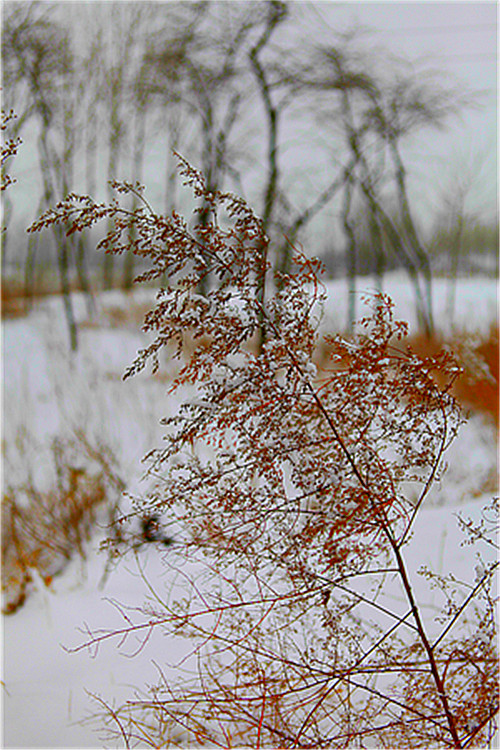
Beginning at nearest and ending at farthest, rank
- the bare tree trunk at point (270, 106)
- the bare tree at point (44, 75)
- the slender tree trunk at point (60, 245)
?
1. the bare tree trunk at point (270, 106)
2. the bare tree at point (44, 75)
3. the slender tree trunk at point (60, 245)

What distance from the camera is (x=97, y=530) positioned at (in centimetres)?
163

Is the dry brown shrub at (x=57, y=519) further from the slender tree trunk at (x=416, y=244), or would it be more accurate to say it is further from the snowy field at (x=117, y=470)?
the slender tree trunk at (x=416, y=244)

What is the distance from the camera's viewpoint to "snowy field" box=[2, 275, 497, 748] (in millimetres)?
867

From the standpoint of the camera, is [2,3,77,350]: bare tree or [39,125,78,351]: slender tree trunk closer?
[2,3,77,350]: bare tree

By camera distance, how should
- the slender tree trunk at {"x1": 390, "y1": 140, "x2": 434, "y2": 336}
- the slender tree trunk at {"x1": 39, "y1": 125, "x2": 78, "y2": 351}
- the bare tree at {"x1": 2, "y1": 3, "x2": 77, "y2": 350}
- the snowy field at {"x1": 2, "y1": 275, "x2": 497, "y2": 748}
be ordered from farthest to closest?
1. the slender tree trunk at {"x1": 390, "y1": 140, "x2": 434, "y2": 336}
2. the slender tree trunk at {"x1": 39, "y1": 125, "x2": 78, "y2": 351}
3. the bare tree at {"x1": 2, "y1": 3, "x2": 77, "y2": 350}
4. the snowy field at {"x1": 2, "y1": 275, "x2": 497, "y2": 748}

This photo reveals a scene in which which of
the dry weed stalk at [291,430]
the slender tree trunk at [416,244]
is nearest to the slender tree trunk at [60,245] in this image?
the slender tree trunk at [416,244]

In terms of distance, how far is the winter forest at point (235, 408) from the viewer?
523mm

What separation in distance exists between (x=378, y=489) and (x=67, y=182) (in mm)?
2373

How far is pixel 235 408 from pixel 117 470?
133 cm

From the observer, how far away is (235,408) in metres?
0.51

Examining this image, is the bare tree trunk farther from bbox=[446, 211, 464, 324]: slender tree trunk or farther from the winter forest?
bbox=[446, 211, 464, 324]: slender tree trunk

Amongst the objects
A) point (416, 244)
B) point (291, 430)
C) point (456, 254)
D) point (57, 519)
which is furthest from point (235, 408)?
point (456, 254)

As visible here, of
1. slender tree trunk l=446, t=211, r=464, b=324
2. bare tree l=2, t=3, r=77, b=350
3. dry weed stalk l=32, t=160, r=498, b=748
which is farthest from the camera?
slender tree trunk l=446, t=211, r=464, b=324

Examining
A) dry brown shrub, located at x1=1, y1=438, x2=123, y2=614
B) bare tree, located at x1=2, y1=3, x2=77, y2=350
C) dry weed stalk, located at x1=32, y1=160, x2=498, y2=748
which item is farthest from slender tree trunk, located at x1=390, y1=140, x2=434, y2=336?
dry weed stalk, located at x1=32, y1=160, x2=498, y2=748
